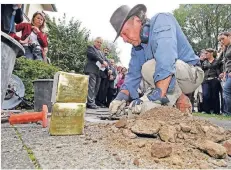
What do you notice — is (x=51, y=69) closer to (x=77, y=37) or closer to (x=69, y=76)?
(x=69, y=76)

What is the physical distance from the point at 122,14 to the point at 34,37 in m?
2.52

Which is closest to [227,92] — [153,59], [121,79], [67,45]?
[153,59]

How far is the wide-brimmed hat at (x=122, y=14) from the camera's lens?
2385 millimetres

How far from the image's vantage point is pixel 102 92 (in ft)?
23.1

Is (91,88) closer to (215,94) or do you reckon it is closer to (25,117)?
(215,94)

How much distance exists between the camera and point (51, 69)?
15.3 ft

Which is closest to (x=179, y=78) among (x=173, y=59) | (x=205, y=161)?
(x=173, y=59)

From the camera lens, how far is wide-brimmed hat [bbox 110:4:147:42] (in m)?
2.38

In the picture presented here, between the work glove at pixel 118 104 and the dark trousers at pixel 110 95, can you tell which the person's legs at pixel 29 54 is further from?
the dark trousers at pixel 110 95

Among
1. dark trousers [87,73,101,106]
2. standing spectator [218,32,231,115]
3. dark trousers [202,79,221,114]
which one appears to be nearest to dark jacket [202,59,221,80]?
dark trousers [202,79,221,114]

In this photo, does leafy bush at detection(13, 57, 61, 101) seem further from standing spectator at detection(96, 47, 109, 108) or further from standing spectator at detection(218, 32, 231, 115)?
standing spectator at detection(218, 32, 231, 115)

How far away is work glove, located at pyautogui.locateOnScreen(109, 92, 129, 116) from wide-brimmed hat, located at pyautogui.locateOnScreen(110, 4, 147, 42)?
0.62 metres

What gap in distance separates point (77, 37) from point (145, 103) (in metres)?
10.2

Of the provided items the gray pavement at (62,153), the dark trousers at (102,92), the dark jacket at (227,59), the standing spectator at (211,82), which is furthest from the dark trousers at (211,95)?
the gray pavement at (62,153)
